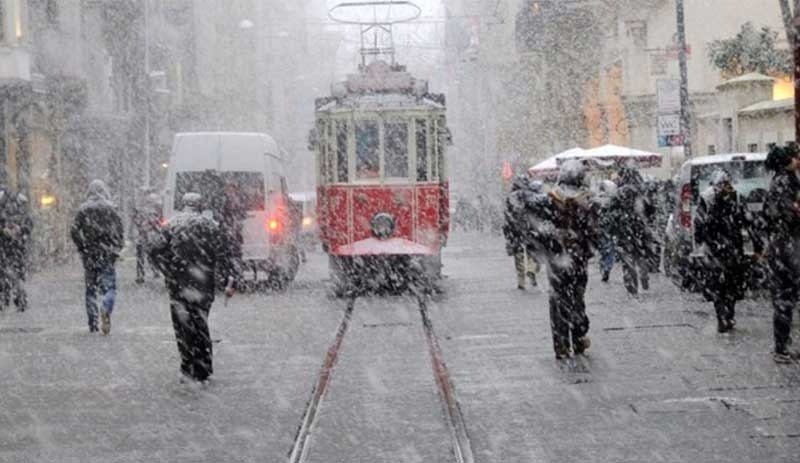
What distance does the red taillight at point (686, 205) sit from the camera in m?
19.8

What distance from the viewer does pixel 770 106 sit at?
27.1 metres

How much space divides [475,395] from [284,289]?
43.9 ft

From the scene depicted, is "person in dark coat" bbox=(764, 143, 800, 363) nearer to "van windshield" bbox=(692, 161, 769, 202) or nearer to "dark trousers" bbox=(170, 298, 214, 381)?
"dark trousers" bbox=(170, 298, 214, 381)

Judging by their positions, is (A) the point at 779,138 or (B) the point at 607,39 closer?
(A) the point at 779,138

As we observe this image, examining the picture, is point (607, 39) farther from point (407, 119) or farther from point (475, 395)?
point (475, 395)

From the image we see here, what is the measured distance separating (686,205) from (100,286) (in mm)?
8162

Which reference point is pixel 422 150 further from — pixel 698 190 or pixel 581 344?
pixel 581 344

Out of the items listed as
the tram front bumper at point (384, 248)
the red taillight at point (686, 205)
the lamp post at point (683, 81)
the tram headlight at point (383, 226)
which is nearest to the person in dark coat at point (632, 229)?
the red taillight at point (686, 205)

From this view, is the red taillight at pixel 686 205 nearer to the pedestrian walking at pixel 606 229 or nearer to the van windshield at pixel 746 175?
the van windshield at pixel 746 175

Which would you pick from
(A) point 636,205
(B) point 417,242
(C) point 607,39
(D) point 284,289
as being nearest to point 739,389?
(A) point 636,205

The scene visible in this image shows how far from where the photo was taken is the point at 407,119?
2253 cm

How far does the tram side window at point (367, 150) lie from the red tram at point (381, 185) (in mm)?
16

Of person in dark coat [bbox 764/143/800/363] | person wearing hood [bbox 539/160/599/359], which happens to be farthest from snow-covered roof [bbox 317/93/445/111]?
person in dark coat [bbox 764/143/800/363]

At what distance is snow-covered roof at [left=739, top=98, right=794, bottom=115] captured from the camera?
86.1ft
